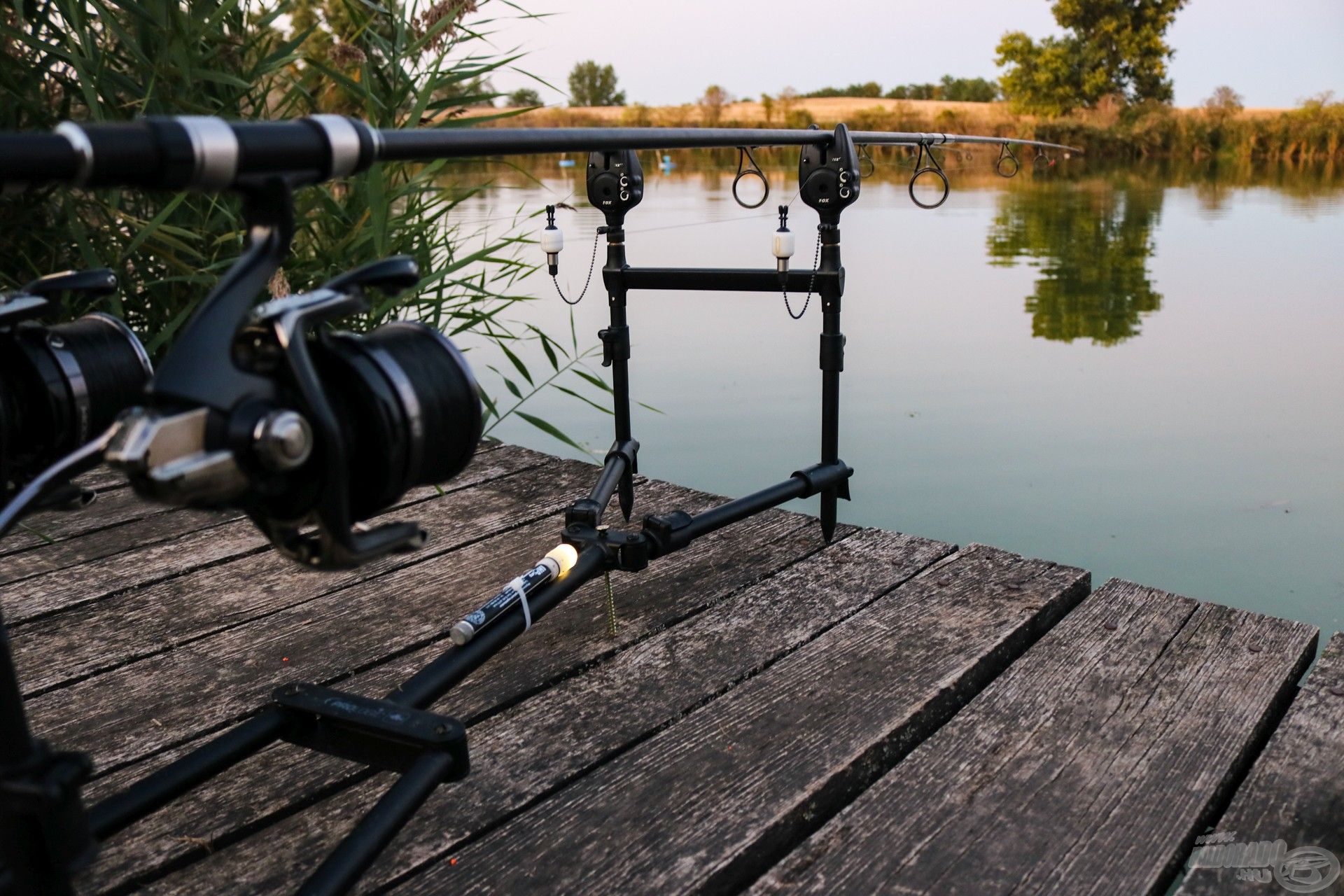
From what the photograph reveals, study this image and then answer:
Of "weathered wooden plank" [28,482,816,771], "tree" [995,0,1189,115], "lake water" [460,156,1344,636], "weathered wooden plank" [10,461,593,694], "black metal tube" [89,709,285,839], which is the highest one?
"tree" [995,0,1189,115]

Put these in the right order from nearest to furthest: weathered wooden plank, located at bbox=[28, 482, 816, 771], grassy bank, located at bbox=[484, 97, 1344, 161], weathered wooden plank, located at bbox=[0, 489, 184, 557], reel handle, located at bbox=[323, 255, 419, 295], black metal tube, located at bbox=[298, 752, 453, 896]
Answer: reel handle, located at bbox=[323, 255, 419, 295] < black metal tube, located at bbox=[298, 752, 453, 896] < weathered wooden plank, located at bbox=[28, 482, 816, 771] < weathered wooden plank, located at bbox=[0, 489, 184, 557] < grassy bank, located at bbox=[484, 97, 1344, 161]

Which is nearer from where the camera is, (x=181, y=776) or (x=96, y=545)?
(x=181, y=776)

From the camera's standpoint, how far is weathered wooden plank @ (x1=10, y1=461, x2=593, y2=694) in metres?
1.93

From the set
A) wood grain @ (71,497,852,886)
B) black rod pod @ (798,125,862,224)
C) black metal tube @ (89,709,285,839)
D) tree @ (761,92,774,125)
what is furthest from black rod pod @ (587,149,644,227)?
tree @ (761,92,774,125)

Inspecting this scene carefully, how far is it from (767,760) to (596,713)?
0.93 ft

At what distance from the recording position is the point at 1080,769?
156 centimetres

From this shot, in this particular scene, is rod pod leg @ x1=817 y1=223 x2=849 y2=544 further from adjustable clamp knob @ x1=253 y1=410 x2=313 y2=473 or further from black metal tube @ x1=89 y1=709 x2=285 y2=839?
adjustable clamp knob @ x1=253 y1=410 x2=313 y2=473

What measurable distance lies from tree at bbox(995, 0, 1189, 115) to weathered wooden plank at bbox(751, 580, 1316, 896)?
36570 mm

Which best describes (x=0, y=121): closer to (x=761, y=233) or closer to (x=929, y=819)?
(x=929, y=819)

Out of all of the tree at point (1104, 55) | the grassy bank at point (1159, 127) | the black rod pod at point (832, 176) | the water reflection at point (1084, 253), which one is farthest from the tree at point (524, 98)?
the tree at point (1104, 55)

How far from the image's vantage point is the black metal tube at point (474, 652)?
1.43 m

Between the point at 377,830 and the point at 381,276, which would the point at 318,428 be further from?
the point at 377,830

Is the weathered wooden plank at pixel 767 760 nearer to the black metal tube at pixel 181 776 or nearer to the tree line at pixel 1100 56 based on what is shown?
the black metal tube at pixel 181 776

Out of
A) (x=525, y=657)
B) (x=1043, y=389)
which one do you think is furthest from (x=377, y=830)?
(x=1043, y=389)
